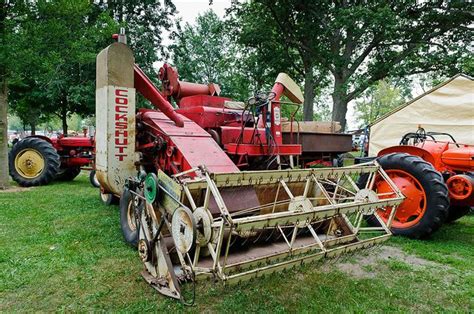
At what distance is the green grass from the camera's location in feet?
8.94

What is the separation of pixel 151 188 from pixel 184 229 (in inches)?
28.6

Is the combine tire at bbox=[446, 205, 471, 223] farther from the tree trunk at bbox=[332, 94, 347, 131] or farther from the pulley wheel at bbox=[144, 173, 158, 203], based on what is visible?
the tree trunk at bbox=[332, 94, 347, 131]

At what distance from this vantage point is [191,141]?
4094 mm

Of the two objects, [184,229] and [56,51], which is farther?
[56,51]

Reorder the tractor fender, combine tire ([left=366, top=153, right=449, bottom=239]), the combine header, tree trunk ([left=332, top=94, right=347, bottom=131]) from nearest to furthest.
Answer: the combine header
combine tire ([left=366, top=153, right=449, bottom=239])
the tractor fender
tree trunk ([left=332, top=94, right=347, bottom=131])

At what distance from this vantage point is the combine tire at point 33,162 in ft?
27.8

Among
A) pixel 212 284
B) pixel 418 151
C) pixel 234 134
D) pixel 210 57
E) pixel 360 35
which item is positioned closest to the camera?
pixel 212 284

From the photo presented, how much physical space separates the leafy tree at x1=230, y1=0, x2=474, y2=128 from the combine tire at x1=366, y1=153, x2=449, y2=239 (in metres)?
9.02

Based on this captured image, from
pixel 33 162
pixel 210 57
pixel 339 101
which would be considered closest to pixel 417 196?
pixel 33 162

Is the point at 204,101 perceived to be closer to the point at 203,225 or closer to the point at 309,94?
the point at 203,225

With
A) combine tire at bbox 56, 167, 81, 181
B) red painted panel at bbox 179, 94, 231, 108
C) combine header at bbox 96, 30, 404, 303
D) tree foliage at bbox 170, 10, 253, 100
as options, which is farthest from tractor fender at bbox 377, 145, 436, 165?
tree foliage at bbox 170, 10, 253, 100

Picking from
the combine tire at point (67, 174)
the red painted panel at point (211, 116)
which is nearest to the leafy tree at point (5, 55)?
the combine tire at point (67, 174)

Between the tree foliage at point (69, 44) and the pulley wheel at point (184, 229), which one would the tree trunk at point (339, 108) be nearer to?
the tree foliage at point (69, 44)

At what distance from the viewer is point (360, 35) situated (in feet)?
41.5
